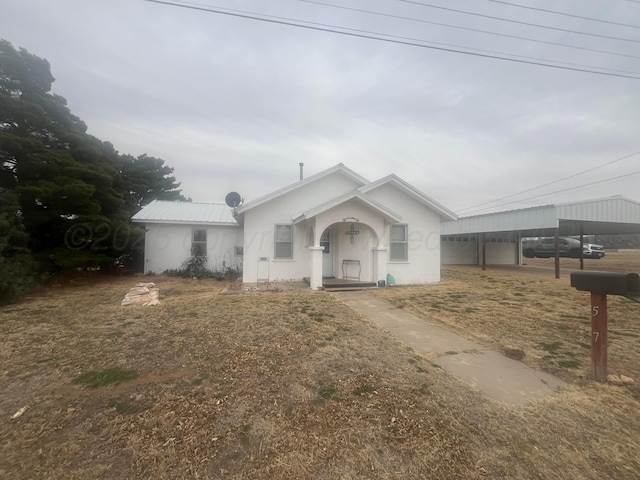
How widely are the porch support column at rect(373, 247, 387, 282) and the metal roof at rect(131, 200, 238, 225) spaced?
7735 mm

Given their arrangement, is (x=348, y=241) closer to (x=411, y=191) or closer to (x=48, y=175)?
(x=411, y=191)

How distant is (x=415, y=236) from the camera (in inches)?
476

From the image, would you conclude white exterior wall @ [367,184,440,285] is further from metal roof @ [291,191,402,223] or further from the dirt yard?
the dirt yard

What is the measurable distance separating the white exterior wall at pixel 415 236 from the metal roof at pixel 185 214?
790 centimetres

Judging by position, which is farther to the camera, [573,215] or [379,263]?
[573,215]

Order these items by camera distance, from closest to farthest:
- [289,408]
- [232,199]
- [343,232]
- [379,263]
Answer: [289,408], [379,263], [343,232], [232,199]

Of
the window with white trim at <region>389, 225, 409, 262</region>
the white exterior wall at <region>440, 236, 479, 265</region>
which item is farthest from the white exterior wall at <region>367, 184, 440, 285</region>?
the white exterior wall at <region>440, 236, 479, 265</region>

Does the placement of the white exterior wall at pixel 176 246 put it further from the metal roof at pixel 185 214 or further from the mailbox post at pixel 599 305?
the mailbox post at pixel 599 305

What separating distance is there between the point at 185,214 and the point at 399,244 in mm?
11147

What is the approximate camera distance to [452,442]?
2299 millimetres

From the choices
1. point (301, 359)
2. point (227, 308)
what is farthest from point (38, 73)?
point (301, 359)

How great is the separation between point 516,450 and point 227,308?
6225 millimetres

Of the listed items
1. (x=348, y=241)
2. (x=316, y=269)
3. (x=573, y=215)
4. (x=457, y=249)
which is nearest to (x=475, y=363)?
(x=316, y=269)

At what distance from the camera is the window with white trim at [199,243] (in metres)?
14.6
